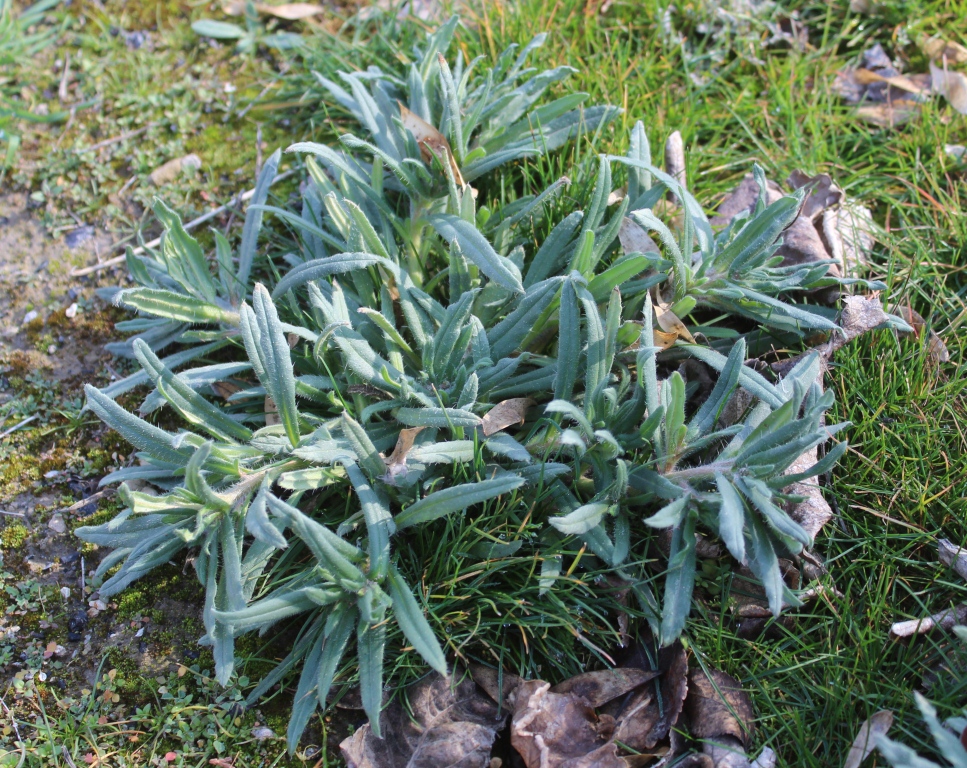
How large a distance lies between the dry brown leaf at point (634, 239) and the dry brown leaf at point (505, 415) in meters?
0.67

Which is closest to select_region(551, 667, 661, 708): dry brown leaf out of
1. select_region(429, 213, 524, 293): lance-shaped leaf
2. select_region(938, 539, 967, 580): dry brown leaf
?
select_region(938, 539, 967, 580): dry brown leaf

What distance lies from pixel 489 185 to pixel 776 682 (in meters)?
1.92

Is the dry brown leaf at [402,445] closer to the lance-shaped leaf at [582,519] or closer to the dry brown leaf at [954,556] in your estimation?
the lance-shaped leaf at [582,519]

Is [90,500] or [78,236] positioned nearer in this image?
[90,500]

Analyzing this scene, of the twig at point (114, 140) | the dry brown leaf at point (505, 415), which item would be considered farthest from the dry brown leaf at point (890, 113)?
the twig at point (114, 140)

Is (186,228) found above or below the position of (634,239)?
above

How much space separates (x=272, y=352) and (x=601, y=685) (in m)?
1.30

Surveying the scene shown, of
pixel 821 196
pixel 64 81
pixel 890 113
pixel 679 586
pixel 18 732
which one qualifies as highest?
pixel 64 81

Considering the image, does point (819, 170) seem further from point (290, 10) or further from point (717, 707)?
point (290, 10)

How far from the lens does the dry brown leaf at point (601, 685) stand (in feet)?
7.09

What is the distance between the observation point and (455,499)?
210 cm

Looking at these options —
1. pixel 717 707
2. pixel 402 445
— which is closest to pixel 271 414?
pixel 402 445

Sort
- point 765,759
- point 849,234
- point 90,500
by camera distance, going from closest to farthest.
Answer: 1. point 765,759
2. point 90,500
3. point 849,234

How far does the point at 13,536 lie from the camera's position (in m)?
2.54
